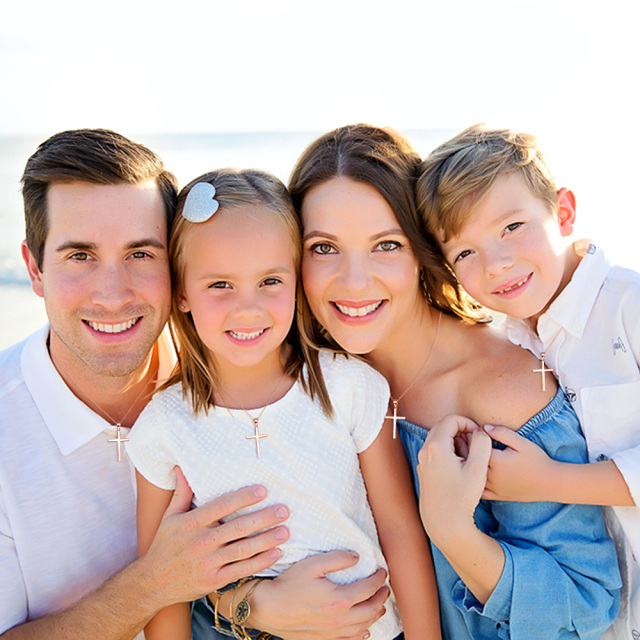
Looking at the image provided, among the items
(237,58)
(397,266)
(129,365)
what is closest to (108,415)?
(129,365)

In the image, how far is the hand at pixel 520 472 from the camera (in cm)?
246

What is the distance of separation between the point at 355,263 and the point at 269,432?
2.41ft

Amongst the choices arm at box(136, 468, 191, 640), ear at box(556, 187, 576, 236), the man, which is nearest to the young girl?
arm at box(136, 468, 191, 640)

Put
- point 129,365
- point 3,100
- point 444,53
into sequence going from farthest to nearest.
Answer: point 444,53, point 3,100, point 129,365

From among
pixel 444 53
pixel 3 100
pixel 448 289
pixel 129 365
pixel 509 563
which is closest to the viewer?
pixel 509 563

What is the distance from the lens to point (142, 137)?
62.7 feet

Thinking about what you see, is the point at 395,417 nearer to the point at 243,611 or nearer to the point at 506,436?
the point at 506,436

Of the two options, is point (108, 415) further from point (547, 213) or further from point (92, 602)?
point (547, 213)

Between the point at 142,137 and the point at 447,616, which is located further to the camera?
the point at 142,137

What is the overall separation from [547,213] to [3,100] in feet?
62.8

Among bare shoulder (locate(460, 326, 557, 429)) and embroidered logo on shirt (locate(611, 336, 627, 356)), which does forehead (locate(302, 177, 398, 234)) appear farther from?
embroidered logo on shirt (locate(611, 336, 627, 356))

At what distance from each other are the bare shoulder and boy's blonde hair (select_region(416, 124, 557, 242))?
542 mm

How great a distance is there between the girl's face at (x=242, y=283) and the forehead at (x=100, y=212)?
26 cm

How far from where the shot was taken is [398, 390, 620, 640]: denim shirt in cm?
243
